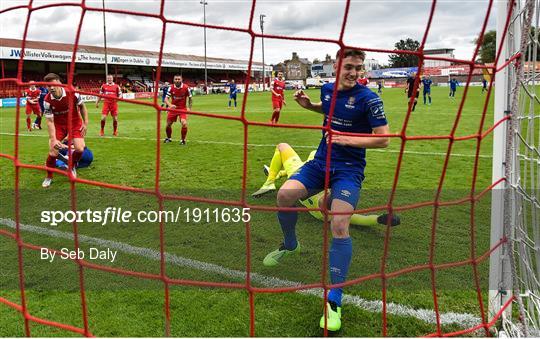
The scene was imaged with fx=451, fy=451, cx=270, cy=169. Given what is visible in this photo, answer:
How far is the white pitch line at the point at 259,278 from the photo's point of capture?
2586mm

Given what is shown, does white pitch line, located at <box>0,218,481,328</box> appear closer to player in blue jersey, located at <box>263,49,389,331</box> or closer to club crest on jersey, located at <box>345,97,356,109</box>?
player in blue jersey, located at <box>263,49,389,331</box>

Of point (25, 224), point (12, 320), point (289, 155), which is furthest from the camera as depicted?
point (289, 155)

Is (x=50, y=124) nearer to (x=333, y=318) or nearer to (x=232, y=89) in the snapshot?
(x=333, y=318)

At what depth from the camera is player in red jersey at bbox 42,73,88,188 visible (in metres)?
5.75

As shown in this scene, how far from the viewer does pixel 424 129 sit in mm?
11625

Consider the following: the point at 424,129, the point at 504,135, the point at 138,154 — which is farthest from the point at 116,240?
the point at 424,129

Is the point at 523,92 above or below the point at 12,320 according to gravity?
above

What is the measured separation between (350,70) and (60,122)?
16.0ft

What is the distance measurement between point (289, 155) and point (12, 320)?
10.6 ft

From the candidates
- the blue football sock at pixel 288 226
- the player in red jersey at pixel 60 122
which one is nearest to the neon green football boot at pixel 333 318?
the blue football sock at pixel 288 226

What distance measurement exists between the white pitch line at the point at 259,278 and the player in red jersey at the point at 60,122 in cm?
165

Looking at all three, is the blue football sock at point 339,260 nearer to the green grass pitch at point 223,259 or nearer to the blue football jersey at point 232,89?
the green grass pitch at point 223,259

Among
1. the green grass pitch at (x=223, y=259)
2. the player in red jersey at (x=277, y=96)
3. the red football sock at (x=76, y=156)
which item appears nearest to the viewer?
the green grass pitch at (x=223, y=259)

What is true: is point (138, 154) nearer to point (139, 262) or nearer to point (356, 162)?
point (139, 262)
